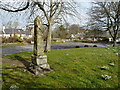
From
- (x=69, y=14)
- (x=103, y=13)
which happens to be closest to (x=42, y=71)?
(x=69, y=14)

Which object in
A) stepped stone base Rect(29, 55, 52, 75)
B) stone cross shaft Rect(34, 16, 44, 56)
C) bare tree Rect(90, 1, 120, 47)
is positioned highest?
bare tree Rect(90, 1, 120, 47)

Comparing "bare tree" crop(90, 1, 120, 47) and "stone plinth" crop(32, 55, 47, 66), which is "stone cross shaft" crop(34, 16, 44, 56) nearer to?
"stone plinth" crop(32, 55, 47, 66)

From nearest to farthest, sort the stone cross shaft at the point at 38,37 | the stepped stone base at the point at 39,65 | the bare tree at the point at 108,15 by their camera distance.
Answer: the stepped stone base at the point at 39,65 → the stone cross shaft at the point at 38,37 → the bare tree at the point at 108,15

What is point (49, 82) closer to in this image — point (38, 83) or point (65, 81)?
point (38, 83)

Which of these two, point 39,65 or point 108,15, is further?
point 108,15

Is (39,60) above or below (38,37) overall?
below

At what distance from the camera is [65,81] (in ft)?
12.4

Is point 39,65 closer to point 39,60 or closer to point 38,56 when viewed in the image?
point 39,60

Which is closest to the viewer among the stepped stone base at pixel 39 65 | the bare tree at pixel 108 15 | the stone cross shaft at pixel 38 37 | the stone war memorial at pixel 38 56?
the stepped stone base at pixel 39 65

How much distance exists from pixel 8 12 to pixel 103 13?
16.7 meters

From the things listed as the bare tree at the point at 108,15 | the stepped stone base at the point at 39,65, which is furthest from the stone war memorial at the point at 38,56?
the bare tree at the point at 108,15

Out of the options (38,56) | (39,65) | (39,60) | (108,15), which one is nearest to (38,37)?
(38,56)

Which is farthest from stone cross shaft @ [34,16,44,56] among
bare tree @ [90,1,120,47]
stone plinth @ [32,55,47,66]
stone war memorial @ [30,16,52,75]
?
bare tree @ [90,1,120,47]

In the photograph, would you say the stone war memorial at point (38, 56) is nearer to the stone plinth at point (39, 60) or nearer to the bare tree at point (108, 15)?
the stone plinth at point (39, 60)
